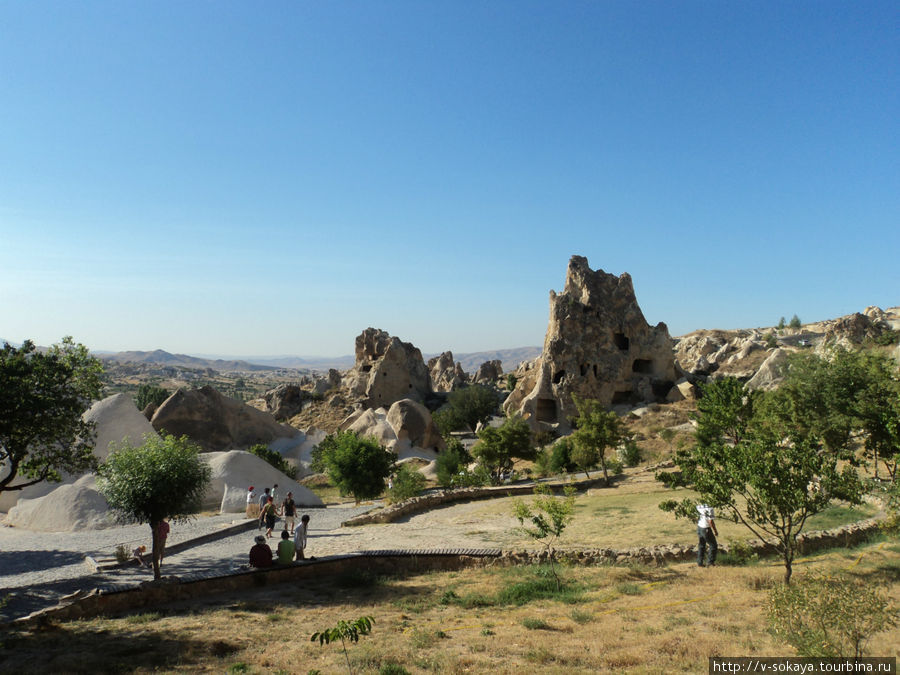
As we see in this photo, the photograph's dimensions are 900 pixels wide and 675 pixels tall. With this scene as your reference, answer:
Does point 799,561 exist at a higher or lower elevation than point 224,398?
lower

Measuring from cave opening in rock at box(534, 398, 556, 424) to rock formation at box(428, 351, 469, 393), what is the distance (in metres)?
27.7

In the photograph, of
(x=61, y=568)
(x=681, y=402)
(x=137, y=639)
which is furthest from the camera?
(x=681, y=402)

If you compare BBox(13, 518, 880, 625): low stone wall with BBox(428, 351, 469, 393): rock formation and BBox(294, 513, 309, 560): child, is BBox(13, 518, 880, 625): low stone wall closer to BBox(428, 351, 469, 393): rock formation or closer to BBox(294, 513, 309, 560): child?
BBox(294, 513, 309, 560): child

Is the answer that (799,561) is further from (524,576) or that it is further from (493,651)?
(493,651)

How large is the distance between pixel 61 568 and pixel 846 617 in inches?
681

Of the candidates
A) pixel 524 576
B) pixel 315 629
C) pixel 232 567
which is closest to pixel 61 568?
pixel 232 567

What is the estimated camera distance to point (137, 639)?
8.91 m

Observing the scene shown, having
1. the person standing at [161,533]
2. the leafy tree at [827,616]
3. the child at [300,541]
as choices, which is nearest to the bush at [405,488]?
the child at [300,541]

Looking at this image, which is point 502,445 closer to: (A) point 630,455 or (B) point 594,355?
(A) point 630,455

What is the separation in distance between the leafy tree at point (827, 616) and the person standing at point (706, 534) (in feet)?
19.0

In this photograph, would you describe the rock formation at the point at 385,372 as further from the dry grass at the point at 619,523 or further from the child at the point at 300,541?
the child at the point at 300,541

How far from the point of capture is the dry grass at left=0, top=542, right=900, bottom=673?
7383 millimetres

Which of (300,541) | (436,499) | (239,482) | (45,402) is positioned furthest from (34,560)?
(436,499)

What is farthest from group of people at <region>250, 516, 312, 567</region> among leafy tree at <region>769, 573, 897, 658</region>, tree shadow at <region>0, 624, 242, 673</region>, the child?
leafy tree at <region>769, 573, 897, 658</region>
